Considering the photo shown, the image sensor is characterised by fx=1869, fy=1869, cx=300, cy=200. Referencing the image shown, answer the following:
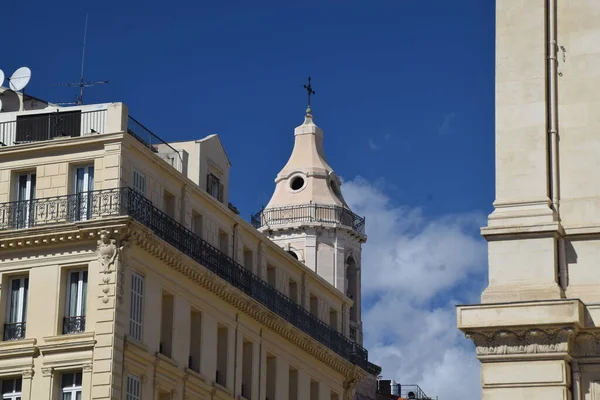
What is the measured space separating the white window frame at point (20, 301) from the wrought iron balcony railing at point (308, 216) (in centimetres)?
4388

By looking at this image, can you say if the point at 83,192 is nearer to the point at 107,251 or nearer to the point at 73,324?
the point at 107,251

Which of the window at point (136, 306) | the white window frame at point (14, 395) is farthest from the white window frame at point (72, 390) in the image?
the window at point (136, 306)

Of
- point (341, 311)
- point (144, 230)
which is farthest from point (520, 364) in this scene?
point (341, 311)

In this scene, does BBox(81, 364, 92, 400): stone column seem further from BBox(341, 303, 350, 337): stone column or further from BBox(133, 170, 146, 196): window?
BBox(341, 303, 350, 337): stone column

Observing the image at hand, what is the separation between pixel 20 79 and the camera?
2785 inches

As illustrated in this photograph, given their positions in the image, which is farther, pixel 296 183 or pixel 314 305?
pixel 296 183

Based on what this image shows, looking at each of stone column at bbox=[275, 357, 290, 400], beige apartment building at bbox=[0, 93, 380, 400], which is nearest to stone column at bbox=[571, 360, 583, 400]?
beige apartment building at bbox=[0, 93, 380, 400]

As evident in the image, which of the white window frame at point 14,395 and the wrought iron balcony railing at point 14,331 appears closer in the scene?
the white window frame at point 14,395

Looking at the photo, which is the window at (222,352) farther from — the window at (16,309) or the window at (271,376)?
the window at (16,309)

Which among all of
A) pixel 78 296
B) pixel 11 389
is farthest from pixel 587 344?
pixel 11 389

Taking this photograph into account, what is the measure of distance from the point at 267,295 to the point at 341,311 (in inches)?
423

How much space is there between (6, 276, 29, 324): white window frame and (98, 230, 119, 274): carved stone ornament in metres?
3.44

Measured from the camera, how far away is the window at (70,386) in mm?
61000

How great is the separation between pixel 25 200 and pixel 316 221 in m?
43.8
